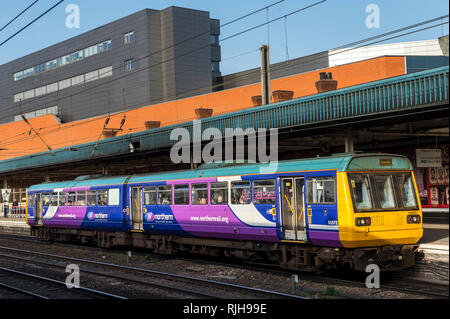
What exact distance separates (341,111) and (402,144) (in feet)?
24.7

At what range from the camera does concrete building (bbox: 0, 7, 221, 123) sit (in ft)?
183

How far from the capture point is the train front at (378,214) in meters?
12.0

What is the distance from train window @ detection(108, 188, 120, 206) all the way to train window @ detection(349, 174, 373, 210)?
1038cm

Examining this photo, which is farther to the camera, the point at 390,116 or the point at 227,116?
the point at 227,116

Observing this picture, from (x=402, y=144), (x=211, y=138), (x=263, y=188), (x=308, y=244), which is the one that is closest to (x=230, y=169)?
(x=263, y=188)

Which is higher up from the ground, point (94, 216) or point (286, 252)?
point (94, 216)

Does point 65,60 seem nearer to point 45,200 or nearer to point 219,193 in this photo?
point 45,200

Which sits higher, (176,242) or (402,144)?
(402,144)

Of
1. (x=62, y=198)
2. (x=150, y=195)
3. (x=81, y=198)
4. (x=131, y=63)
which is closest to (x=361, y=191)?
(x=150, y=195)

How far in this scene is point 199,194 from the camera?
53.0ft

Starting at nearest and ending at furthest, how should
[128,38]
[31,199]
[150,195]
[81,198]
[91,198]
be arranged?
1. [150,195]
2. [91,198]
3. [81,198]
4. [31,199]
5. [128,38]

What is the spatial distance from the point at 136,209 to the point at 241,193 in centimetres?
586
